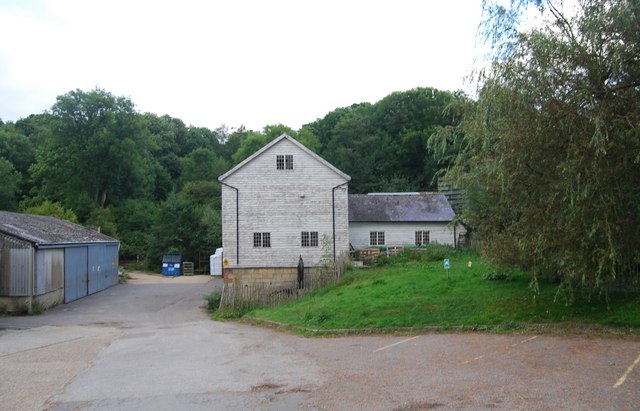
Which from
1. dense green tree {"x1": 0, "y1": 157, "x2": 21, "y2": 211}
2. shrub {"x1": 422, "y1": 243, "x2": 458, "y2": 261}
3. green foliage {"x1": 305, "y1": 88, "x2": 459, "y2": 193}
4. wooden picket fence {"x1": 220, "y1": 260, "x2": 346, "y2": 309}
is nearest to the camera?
wooden picket fence {"x1": 220, "y1": 260, "x2": 346, "y2": 309}

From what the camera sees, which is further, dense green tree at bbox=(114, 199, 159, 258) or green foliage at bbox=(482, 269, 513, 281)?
dense green tree at bbox=(114, 199, 159, 258)

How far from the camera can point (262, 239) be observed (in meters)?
31.1

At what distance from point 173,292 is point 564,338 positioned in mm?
28366

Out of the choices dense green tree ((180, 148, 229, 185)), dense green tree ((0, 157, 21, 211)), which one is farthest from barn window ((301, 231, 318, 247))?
dense green tree ((180, 148, 229, 185))

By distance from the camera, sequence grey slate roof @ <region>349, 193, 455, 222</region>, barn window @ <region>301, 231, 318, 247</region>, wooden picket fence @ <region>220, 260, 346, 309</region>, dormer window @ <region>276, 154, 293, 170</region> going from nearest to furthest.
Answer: wooden picket fence @ <region>220, 260, 346, 309</region>
barn window @ <region>301, 231, 318, 247</region>
dormer window @ <region>276, 154, 293, 170</region>
grey slate roof @ <region>349, 193, 455, 222</region>

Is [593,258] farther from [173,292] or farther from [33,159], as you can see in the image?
[33,159]

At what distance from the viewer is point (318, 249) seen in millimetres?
31281

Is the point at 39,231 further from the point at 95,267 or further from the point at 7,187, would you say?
the point at 7,187

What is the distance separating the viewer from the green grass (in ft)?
45.6

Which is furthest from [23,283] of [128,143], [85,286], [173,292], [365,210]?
[128,143]

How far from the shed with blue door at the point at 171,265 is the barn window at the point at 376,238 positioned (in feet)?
67.8

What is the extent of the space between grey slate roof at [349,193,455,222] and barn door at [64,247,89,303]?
1694 cm

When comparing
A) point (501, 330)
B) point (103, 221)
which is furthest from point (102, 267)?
point (501, 330)

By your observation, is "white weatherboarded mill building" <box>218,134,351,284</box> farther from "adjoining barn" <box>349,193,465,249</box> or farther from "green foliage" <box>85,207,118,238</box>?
"green foliage" <box>85,207,118,238</box>
